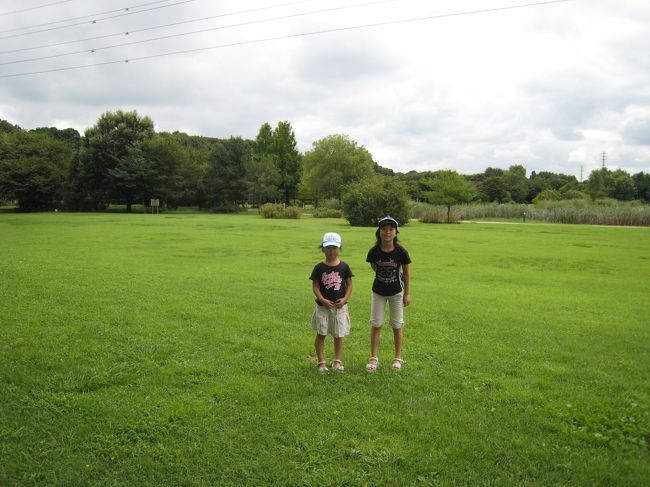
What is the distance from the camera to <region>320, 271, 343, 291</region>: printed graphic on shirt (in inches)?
197

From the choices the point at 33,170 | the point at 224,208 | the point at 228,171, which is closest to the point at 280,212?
the point at 228,171

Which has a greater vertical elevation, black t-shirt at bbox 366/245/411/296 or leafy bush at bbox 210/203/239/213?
leafy bush at bbox 210/203/239/213

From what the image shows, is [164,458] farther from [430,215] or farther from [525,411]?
[430,215]

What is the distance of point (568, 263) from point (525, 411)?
12.1 metres

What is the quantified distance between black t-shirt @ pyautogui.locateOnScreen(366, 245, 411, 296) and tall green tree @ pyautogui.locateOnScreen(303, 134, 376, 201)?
54084mm

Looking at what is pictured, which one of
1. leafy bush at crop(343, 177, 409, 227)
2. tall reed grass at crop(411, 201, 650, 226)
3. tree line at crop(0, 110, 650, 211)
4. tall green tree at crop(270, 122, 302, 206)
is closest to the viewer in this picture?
leafy bush at crop(343, 177, 409, 227)

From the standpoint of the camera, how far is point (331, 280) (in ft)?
16.4

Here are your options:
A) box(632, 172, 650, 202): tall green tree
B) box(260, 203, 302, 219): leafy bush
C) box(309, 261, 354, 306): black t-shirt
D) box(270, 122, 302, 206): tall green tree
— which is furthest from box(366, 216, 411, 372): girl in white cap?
box(632, 172, 650, 202): tall green tree

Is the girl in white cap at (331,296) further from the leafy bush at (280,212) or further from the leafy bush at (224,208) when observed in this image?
the leafy bush at (224,208)

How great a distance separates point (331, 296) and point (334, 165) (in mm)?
56685

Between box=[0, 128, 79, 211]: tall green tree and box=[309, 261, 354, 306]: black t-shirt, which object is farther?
box=[0, 128, 79, 211]: tall green tree

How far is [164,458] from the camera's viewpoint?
345 centimetres

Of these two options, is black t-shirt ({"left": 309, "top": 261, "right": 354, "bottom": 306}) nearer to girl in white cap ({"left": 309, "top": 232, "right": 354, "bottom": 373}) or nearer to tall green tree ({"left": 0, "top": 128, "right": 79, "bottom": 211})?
girl in white cap ({"left": 309, "top": 232, "right": 354, "bottom": 373})

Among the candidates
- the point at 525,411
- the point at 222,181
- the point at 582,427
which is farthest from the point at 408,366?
the point at 222,181
